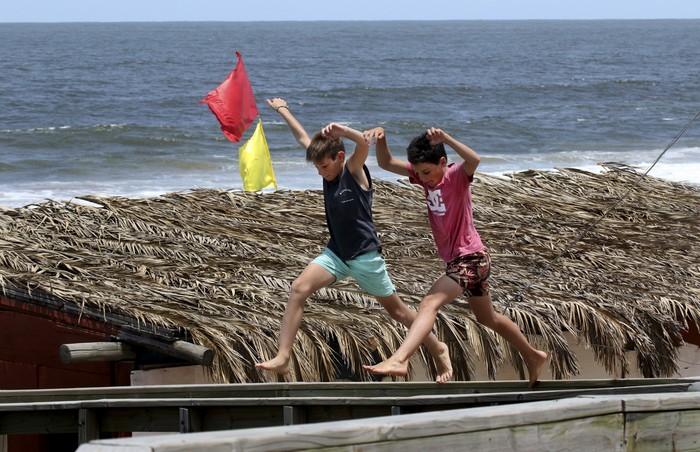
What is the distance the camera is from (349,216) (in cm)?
552

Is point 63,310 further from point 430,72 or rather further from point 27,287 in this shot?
point 430,72

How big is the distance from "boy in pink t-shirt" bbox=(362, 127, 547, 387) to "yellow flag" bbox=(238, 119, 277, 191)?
4.90m

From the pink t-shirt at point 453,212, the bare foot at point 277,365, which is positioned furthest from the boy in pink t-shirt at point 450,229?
the bare foot at point 277,365

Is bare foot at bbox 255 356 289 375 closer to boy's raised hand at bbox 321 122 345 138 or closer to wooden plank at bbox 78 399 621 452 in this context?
boy's raised hand at bbox 321 122 345 138

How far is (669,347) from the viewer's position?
7.56m

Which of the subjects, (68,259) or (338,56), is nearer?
(68,259)

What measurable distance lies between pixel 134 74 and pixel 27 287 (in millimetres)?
59114

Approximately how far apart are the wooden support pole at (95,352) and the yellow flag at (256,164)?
12.8ft

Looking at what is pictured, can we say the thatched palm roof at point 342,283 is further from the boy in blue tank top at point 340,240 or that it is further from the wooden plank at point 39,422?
the wooden plank at point 39,422

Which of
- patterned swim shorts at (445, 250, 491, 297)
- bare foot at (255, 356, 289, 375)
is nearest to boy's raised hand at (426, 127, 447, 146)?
patterned swim shorts at (445, 250, 491, 297)

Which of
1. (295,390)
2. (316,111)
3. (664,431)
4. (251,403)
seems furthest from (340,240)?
(316,111)

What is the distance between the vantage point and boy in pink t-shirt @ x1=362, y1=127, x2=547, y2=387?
537 cm

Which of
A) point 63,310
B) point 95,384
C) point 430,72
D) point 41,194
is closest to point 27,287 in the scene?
point 63,310

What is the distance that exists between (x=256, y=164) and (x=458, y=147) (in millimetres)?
5254
